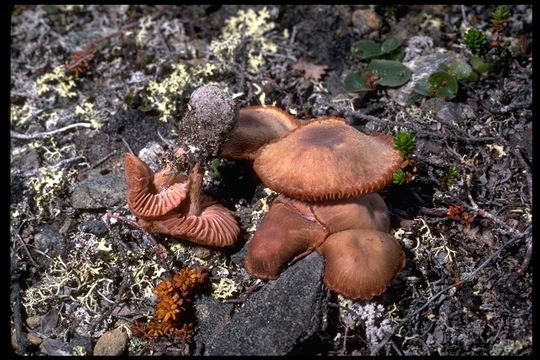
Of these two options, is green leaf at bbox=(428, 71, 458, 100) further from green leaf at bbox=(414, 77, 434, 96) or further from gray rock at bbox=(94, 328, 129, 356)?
gray rock at bbox=(94, 328, 129, 356)

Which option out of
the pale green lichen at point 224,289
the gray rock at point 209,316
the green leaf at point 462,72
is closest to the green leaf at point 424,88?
Result: the green leaf at point 462,72

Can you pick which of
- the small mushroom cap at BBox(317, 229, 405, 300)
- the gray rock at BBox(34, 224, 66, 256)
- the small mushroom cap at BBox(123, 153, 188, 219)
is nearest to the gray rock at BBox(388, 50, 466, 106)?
the small mushroom cap at BBox(317, 229, 405, 300)

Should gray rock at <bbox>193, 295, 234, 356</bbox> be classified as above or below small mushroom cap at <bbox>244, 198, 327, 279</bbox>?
below

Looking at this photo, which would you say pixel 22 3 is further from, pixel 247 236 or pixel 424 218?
pixel 424 218

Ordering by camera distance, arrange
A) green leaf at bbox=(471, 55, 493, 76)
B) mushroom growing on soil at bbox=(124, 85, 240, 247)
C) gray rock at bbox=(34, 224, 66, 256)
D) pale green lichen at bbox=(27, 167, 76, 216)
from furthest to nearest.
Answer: green leaf at bbox=(471, 55, 493, 76), pale green lichen at bbox=(27, 167, 76, 216), gray rock at bbox=(34, 224, 66, 256), mushroom growing on soil at bbox=(124, 85, 240, 247)

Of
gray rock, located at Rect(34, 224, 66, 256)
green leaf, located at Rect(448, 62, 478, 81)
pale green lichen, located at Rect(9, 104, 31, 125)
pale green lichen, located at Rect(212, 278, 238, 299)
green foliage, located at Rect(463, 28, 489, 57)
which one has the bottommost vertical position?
pale green lichen, located at Rect(212, 278, 238, 299)

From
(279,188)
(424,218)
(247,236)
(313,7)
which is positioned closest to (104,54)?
(313,7)

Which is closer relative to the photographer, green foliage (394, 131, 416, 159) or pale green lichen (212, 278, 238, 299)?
green foliage (394, 131, 416, 159)
